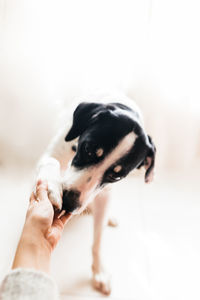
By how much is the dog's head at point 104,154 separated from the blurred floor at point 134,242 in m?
0.41

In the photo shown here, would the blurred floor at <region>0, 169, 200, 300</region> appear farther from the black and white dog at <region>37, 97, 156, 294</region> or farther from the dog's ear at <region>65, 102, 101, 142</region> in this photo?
the dog's ear at <region>65, 102, 101, 142</region>

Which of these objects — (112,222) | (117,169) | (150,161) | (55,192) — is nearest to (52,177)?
(55,192)

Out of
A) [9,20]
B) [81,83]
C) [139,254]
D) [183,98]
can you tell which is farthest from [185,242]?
[9,20]

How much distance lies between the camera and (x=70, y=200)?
0.87 metres

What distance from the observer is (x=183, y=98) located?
5.07ft

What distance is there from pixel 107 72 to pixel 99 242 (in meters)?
0.74

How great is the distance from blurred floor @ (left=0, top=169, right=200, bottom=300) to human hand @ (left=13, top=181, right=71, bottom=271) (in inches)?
17.6

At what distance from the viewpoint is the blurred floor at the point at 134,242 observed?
3.74ft

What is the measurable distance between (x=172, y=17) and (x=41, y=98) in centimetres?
68

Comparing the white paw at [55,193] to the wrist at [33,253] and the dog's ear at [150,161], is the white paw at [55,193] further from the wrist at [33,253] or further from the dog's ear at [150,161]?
the dog's ear at [150,161]

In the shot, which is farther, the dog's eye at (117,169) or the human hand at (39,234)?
the dog's eye at (117,169)

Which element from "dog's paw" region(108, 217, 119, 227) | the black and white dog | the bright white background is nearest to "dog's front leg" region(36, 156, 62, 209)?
the black and white dog

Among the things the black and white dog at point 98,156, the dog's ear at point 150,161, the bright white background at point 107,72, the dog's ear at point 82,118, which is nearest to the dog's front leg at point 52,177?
the black and white dog at point 98,156

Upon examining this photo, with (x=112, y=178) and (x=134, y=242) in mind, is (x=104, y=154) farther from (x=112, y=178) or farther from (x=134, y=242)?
(x=134, y=242)
